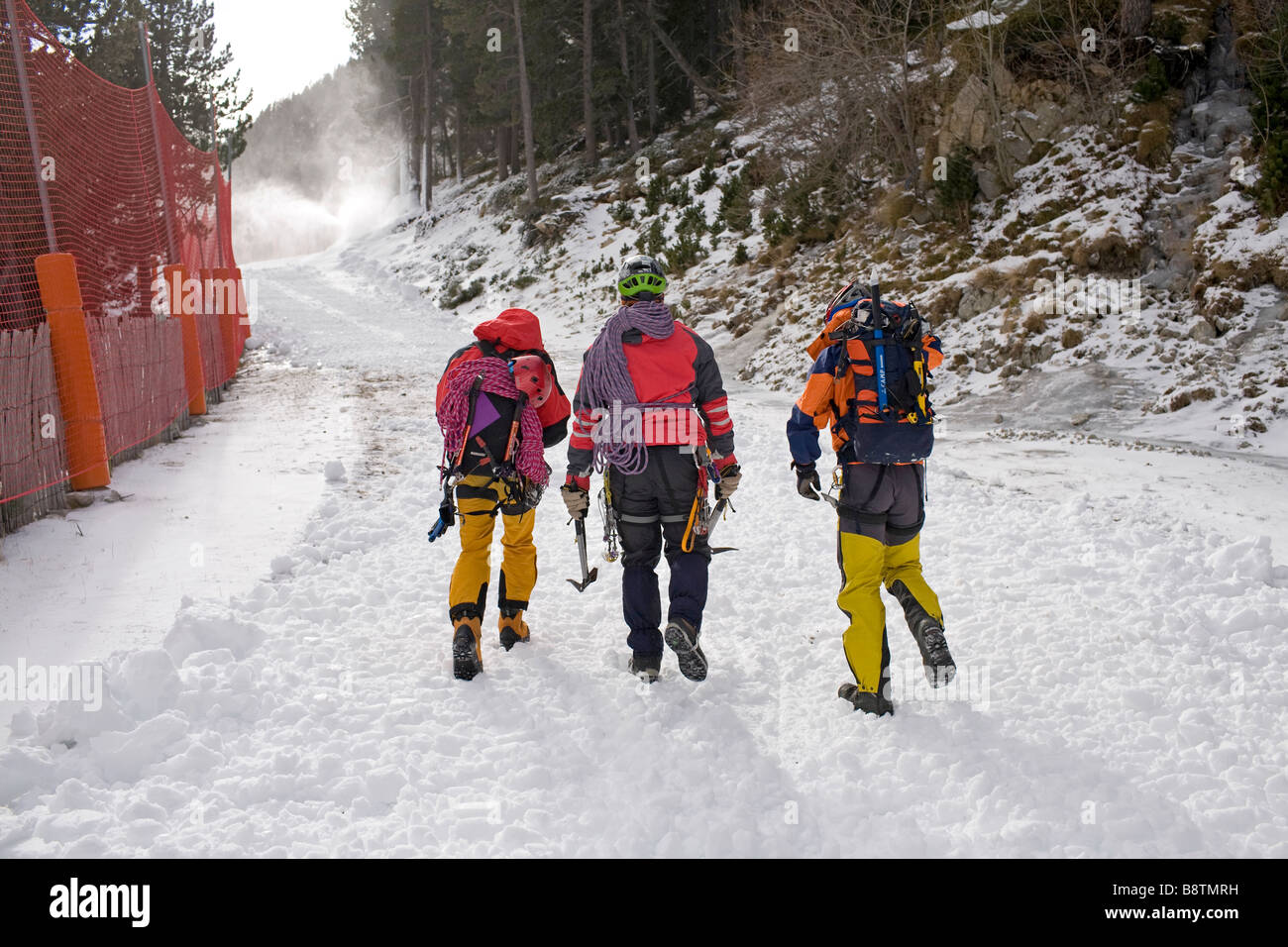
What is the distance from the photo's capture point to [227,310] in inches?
484

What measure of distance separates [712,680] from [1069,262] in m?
10.8

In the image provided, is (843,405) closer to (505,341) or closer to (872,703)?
(872,703)

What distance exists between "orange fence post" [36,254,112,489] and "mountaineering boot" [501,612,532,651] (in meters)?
3.83

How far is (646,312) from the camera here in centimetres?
384

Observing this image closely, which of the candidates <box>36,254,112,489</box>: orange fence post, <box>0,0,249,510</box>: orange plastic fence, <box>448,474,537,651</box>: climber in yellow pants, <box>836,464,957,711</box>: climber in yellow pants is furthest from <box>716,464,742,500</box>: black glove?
<box>36,254,112,489</box>: orange fence post

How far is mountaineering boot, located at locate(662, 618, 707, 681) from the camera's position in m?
3.86

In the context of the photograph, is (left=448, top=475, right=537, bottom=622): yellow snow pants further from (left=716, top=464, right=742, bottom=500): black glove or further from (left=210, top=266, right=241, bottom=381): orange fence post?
(left=210, top=266, right=241, bottom=381): orange fence post

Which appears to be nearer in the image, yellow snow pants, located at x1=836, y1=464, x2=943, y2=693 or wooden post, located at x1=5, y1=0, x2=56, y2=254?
yellow snow pants, located at x1=836, y1=464, x2=943, y2=693

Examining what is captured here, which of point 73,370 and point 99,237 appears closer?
point 73,370

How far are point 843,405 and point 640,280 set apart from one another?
1.10 metres

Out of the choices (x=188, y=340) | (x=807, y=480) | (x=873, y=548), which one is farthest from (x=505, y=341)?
(x=188, y=340)

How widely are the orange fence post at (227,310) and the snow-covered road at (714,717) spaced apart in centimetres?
709

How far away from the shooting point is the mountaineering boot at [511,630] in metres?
A: 4.38
